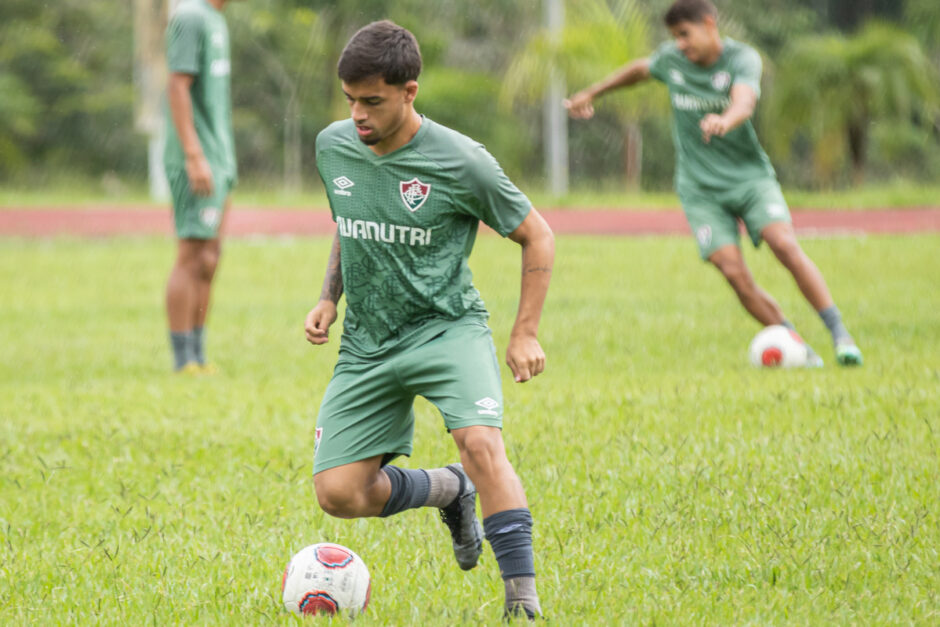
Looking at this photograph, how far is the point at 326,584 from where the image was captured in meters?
3.68

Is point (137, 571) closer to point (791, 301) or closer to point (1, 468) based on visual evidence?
point (1, 468)

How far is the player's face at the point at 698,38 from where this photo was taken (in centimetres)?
761

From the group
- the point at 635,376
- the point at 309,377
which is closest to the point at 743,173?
the point at 635,376

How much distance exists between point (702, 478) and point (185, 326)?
160 inches

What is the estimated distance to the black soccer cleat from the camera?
4.05 metres

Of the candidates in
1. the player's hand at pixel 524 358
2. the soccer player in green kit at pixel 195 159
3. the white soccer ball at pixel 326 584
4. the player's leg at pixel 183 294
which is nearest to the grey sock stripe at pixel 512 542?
the player's hand at pixel 524 358

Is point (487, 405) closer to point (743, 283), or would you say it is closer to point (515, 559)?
point (515, 559)

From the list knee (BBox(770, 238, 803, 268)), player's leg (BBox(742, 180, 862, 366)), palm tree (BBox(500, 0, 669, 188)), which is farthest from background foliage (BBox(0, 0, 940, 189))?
knee (BBox(770, 238, 803, 268))

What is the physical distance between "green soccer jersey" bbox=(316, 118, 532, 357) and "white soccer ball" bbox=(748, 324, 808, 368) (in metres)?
3.90

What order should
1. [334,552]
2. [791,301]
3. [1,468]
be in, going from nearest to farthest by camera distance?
[334,552], [1,468], [791,301]

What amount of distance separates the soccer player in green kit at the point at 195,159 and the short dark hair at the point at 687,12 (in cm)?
272

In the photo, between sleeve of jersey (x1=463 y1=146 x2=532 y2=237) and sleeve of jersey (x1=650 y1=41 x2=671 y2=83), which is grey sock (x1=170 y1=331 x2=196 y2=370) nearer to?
sleeve of jersey (x1=650 y1=41 x2=671 y2=83)

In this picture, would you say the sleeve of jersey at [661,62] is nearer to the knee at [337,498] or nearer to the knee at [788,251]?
the knee at [788,251]

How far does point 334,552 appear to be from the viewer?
3.79m
